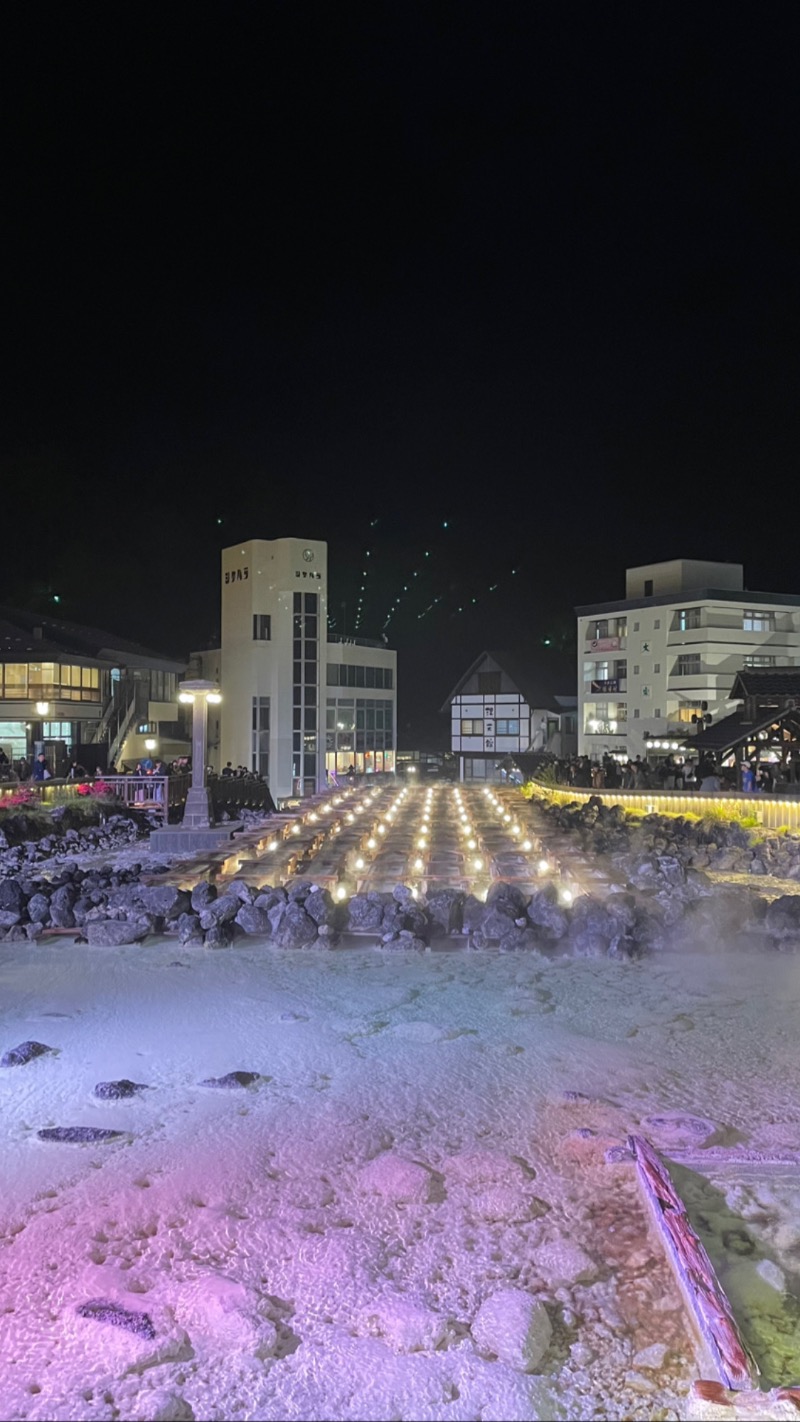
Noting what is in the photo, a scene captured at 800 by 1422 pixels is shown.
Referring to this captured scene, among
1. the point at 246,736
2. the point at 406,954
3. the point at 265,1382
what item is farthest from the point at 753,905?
the point at 246,736

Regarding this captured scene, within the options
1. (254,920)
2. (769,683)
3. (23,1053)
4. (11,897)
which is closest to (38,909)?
(11,897)

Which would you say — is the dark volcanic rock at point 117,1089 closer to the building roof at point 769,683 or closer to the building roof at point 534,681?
the building roof at point 769,683

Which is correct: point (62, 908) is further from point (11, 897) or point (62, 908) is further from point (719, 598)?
point (719, 598)

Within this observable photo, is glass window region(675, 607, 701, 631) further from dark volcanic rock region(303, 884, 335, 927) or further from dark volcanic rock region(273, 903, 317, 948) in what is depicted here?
dark volcanic rock region(273, 903, 317, 948)

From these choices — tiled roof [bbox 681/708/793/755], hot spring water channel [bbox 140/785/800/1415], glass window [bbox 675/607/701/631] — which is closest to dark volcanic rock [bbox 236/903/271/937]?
hot spring water channel [bbox 140/785/800/1415]

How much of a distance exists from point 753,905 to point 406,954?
393 cm

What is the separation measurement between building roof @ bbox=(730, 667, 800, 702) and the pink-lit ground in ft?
45.4

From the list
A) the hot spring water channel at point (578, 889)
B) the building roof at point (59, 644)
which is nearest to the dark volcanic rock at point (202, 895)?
the hot spring water channel at point (578, 889)

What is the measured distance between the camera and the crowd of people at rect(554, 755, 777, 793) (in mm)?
19156

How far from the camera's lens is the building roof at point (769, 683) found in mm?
20359

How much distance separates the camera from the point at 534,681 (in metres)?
41.6

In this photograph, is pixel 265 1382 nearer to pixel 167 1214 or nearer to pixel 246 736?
pixel 167 1214

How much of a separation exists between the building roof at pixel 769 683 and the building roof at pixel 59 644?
1896cm

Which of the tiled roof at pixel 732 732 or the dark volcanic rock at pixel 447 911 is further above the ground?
the tiled roof at pixel 732 732
